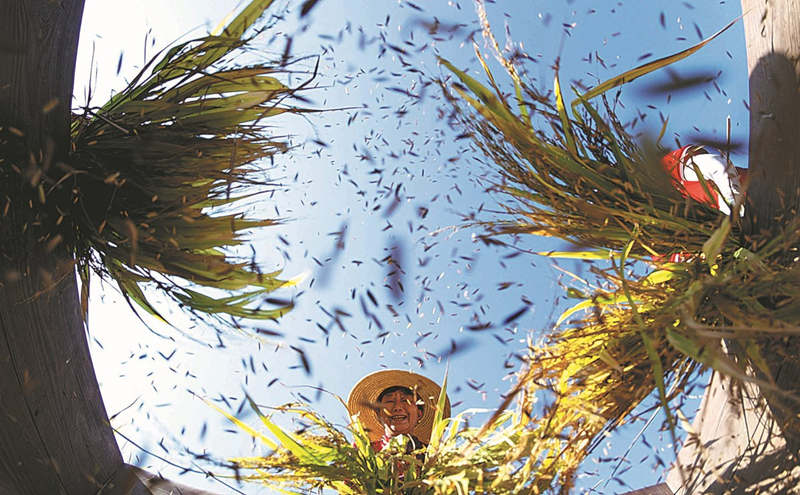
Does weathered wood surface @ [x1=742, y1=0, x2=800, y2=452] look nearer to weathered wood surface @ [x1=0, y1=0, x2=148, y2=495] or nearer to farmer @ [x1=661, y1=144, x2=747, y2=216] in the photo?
farmer @ [x1=661, y1=144, x2=747, y2=216]

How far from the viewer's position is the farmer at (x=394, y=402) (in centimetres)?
205

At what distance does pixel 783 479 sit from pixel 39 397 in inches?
54.3

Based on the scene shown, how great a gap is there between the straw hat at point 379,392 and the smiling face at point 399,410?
26 mm

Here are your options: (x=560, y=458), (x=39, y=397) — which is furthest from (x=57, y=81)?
(x=560, y=458)

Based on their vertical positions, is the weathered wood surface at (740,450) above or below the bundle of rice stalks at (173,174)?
below

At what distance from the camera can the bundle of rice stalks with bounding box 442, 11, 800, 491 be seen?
98 centimetres

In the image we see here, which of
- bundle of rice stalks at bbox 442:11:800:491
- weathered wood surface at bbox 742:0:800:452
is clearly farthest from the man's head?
weathered wood surface at bbox 742:0:800:452

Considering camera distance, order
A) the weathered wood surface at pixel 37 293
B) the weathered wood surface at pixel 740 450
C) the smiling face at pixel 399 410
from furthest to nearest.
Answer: the smiling face at pixel 399 410
the weathered wood surface at pixel 740 450
the weathered wood surface at pixel 37 293

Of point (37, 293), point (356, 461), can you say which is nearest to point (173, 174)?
point (37, 293)

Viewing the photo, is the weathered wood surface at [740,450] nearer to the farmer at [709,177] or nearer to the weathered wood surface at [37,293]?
the farmer at [709,177]

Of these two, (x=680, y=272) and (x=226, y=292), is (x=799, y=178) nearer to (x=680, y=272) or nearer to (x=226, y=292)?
(x=680, y=272)

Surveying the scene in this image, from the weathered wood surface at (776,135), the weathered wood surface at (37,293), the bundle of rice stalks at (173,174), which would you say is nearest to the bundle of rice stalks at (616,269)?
the weathered wood surface at (776,135)

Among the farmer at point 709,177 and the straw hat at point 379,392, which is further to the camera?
the straw hat at point 379,392

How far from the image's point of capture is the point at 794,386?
1.06 m
